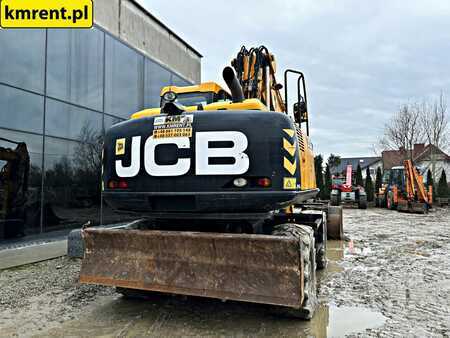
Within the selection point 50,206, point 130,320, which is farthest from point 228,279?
point 50,206

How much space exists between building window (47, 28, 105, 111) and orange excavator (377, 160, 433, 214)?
14.9m

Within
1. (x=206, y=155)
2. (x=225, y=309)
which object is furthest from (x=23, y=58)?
(x=225, y=309)

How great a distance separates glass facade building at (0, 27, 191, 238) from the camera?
8258 millimetres

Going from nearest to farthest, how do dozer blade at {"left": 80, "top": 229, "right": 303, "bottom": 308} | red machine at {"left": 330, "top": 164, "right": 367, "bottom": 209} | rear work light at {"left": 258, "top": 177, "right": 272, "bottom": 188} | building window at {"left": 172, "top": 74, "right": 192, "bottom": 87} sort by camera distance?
dozer blade at {"left": 80, "top": 229, "right": 303, "bottom": 308}
rear work light at {"left": 258, "top": 177, "right": 272, "bottom": 188}
building window at {"left": 172, "top": 74, "right": 192, "bottom": 87}
red machine at {"left": 330, "top": 164, "right": 367, "bottom": 209}

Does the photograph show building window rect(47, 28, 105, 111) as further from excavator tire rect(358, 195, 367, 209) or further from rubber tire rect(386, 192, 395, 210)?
rubber tire rect(386, 192, 395, 210)

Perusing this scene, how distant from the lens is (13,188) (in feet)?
26.7

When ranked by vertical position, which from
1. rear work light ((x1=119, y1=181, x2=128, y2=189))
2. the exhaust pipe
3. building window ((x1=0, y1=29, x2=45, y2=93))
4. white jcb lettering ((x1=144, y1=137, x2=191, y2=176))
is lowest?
rear work light ((x1=119, y1=181, x2=128, y2=189))

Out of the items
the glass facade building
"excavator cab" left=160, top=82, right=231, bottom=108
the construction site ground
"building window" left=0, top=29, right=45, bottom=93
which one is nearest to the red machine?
the glass facade building

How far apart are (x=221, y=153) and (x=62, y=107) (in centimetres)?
748

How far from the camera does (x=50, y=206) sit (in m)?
8.94

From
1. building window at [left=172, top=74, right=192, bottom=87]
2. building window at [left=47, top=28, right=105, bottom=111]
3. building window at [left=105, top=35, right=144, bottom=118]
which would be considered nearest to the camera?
building window at [left=47, top=28, right=105, bottom=111]

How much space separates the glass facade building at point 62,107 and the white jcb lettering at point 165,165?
6.03 m

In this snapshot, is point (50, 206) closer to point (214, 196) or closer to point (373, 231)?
point (214, 196)

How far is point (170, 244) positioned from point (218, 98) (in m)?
2.42
